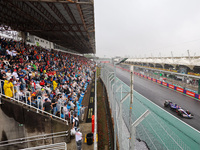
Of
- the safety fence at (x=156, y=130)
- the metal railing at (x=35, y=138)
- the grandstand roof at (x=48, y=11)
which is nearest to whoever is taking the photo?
the metal railing at (x=35, y=138)

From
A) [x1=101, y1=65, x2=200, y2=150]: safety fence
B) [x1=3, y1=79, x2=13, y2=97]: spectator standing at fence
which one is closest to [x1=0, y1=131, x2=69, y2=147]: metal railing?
[x1=3, y1=79, x2=13, y2=97]: spectator standing at fence

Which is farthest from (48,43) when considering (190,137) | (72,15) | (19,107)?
(190,137)

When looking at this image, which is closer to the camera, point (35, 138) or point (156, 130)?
point (35, 138)

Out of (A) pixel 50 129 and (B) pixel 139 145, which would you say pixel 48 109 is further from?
(B) pixel 139 145

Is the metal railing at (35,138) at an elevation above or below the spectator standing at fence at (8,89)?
below

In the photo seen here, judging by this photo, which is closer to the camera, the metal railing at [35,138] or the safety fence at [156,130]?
the metal railing at [35,138]

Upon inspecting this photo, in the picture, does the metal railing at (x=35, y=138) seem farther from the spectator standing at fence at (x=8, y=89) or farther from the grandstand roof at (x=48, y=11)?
the grandstand roof at (x=48, y=11)

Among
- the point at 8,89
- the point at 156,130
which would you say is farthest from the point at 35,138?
the point at 156,130

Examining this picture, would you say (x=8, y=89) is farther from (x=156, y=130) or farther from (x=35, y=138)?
(x=156, y=130)

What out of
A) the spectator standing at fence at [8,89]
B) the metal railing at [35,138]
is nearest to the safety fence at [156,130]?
the metal railing at [35,138]

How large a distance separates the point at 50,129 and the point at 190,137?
26.6 feet

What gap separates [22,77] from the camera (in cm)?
714

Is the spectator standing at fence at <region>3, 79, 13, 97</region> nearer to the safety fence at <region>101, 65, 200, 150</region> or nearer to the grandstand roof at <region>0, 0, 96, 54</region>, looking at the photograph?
the safety fence at <region>101, 65, 200, 150</region>

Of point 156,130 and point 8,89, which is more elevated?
point 8,89
